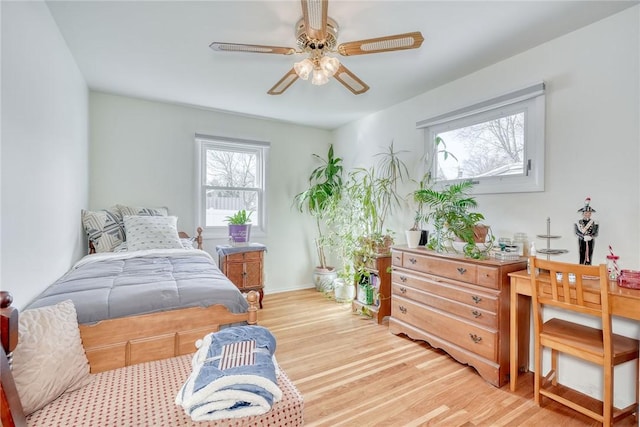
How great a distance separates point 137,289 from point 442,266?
216cm

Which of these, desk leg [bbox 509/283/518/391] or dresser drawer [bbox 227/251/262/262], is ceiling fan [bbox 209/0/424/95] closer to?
desk leg [bbox 509/283/518/391]

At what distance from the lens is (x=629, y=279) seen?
64.1 inches

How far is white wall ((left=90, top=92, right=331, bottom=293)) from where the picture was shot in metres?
3.29

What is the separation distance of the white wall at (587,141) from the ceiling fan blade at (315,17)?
171cm

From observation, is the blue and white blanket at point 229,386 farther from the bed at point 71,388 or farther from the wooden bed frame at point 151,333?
the wooden bed frame at point 151,333

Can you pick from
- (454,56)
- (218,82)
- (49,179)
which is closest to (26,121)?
(49,179)

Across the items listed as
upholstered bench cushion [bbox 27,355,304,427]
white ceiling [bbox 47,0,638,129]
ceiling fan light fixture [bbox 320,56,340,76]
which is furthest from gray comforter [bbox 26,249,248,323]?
white ceiling [bbox 47,0,638,129]

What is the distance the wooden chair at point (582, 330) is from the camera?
1.56 meters

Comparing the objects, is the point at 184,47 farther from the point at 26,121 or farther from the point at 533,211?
the point at 533,211

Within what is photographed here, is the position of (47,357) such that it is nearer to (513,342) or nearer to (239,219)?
(513,342)

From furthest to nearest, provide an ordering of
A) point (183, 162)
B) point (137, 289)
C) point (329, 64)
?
point (183, 162) < point (329, 64) < point (137, 289)

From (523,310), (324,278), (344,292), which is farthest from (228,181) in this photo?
(523,310)

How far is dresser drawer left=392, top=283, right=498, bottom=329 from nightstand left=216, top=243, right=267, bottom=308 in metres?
1.65

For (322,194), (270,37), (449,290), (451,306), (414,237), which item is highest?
(270,37)
